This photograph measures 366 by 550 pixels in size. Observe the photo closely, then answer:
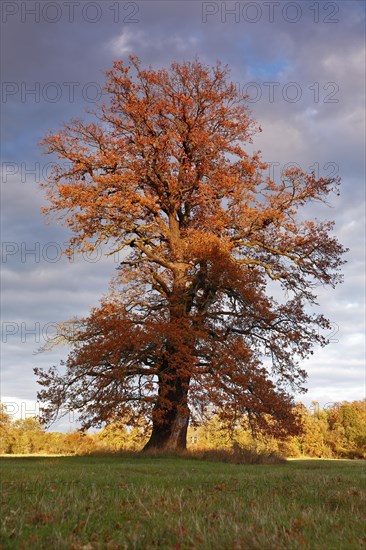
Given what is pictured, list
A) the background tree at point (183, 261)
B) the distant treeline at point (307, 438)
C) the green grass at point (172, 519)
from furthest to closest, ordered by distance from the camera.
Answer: the distant treeline at point (307, 438), the background tree at point (183, 261), the green grass at point (172, 519)

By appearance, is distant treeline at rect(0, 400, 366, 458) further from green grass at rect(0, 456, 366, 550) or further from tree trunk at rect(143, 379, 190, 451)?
green grass at rect(0, 456, 366, 550)

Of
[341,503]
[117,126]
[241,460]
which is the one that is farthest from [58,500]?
[117,126]

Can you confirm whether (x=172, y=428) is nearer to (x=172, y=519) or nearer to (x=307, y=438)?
(x=172, y=519)

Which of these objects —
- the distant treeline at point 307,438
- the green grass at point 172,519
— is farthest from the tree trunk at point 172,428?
the distant treeline at point 307,438

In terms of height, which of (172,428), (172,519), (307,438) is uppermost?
(172,519)

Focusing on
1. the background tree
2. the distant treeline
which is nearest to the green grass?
the background tree

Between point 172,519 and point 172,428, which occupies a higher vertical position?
point 172,519

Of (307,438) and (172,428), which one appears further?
(307,438)

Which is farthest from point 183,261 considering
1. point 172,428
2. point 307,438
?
point 307,438

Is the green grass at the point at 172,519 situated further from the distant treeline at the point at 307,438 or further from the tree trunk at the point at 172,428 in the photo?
the distant treeline at the point at 307,438

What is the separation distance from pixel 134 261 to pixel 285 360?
8.40 metres

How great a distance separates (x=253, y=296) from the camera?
2214 centimetres

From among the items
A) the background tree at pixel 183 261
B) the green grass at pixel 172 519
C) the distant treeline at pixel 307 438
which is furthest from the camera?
the distant treeline at pixel 307 438

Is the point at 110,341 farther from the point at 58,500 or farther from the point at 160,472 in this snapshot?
the point at 58,500
